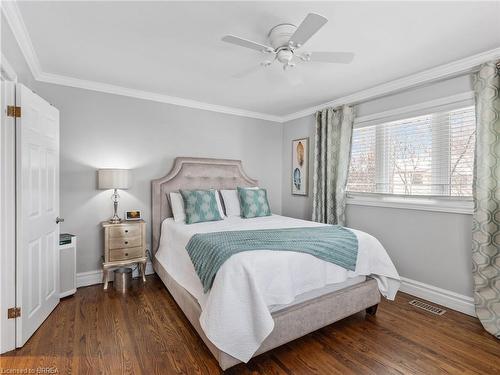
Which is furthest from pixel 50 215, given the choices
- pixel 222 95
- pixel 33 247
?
pixel 222 95

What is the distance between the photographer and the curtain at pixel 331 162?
371 cm

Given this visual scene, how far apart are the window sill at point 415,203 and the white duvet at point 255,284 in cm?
91

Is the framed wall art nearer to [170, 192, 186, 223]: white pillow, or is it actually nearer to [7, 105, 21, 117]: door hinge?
[170, 192, 186, 223]: white pillow

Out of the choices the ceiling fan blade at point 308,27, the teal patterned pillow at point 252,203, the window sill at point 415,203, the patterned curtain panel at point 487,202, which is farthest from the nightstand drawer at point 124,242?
the patterned curtain panel at point 487,202

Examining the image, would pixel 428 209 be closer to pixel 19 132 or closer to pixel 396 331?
pixel 396 331

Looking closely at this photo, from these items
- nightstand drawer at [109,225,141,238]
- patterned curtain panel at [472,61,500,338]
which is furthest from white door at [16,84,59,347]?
patterned curtain panel at [472,61,500,338]

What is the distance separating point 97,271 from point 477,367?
3.86 metres

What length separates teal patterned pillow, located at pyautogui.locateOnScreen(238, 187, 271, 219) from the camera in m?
3.67

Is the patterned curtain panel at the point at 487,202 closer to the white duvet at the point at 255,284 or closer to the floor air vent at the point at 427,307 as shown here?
the floor air vent at the point at 427,307

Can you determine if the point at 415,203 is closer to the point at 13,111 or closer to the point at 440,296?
the point at 440,296

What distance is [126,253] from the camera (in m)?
3.21

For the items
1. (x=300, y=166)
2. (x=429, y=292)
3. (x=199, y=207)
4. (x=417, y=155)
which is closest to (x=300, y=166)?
(x=300, y=166)

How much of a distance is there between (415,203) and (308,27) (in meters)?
2.38

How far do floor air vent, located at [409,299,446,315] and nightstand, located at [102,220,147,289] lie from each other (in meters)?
3.19
